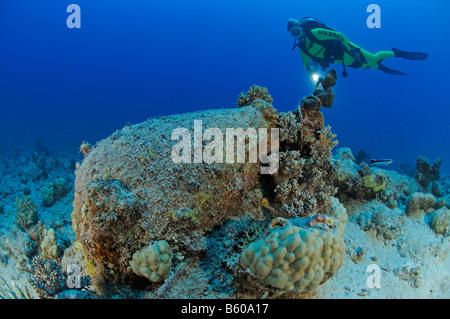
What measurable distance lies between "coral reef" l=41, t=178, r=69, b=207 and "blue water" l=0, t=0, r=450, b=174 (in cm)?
7173

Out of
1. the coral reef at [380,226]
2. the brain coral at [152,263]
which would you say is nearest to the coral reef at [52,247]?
the brain coral at [152,263]

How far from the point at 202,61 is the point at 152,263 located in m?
128

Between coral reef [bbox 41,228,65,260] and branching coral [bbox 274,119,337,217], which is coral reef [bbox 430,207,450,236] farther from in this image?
coral reef [bbox 41,228,65,260]

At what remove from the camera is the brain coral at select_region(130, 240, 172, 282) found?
2.92 meters

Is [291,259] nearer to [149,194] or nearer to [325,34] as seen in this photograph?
[149,194]

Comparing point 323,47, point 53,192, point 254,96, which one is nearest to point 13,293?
point 53,192

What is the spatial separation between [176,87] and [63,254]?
110905 mm

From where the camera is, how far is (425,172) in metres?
8.97

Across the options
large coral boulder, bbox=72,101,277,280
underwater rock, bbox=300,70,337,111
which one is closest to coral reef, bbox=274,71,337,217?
underwater rock, bbox=300,70,337,111

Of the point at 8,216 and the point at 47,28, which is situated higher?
the point at 47,28

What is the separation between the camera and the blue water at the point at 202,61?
87.1 metres
